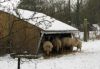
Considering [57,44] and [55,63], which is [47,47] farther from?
[55,63]

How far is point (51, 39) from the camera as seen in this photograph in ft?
82.4

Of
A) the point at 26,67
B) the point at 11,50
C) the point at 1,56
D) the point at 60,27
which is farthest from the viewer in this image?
the point at 60,27

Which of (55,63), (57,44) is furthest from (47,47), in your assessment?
(55,63)

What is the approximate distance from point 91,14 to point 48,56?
3633 centimetres

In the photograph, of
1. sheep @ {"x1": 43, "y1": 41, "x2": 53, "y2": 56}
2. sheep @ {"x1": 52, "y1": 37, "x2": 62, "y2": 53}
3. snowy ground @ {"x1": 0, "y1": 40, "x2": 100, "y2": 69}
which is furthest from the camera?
sheep @ {"x1": 52, "y1": 37, "x2": 62, "y2": 53}

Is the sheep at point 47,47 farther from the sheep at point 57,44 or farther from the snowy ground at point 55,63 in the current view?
the snowy ground at point 55,63

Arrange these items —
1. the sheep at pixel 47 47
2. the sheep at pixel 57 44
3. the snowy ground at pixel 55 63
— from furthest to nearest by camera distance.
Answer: the sheep at pixel 57 44 → the sheep at pixel 47 47 → the snowy ground at pixel 55 63

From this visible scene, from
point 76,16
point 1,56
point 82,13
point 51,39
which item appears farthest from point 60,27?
point 82,13

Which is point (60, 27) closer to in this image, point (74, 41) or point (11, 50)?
point (74, 41)

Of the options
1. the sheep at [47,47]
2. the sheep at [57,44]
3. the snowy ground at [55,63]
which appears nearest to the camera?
the snowy ground at [55,63]

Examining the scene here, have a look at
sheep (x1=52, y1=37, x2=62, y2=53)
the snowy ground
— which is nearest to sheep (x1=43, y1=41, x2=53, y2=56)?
sheep (x1=52, y1=37, x2=62, y2=53)

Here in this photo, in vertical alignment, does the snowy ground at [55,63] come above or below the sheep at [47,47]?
below

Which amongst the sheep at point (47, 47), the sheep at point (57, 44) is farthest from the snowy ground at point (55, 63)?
the sheep at point (57, 44)

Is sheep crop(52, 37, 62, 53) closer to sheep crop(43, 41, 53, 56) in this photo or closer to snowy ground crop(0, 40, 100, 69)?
sheep crop(43, 41, 53, 56)
